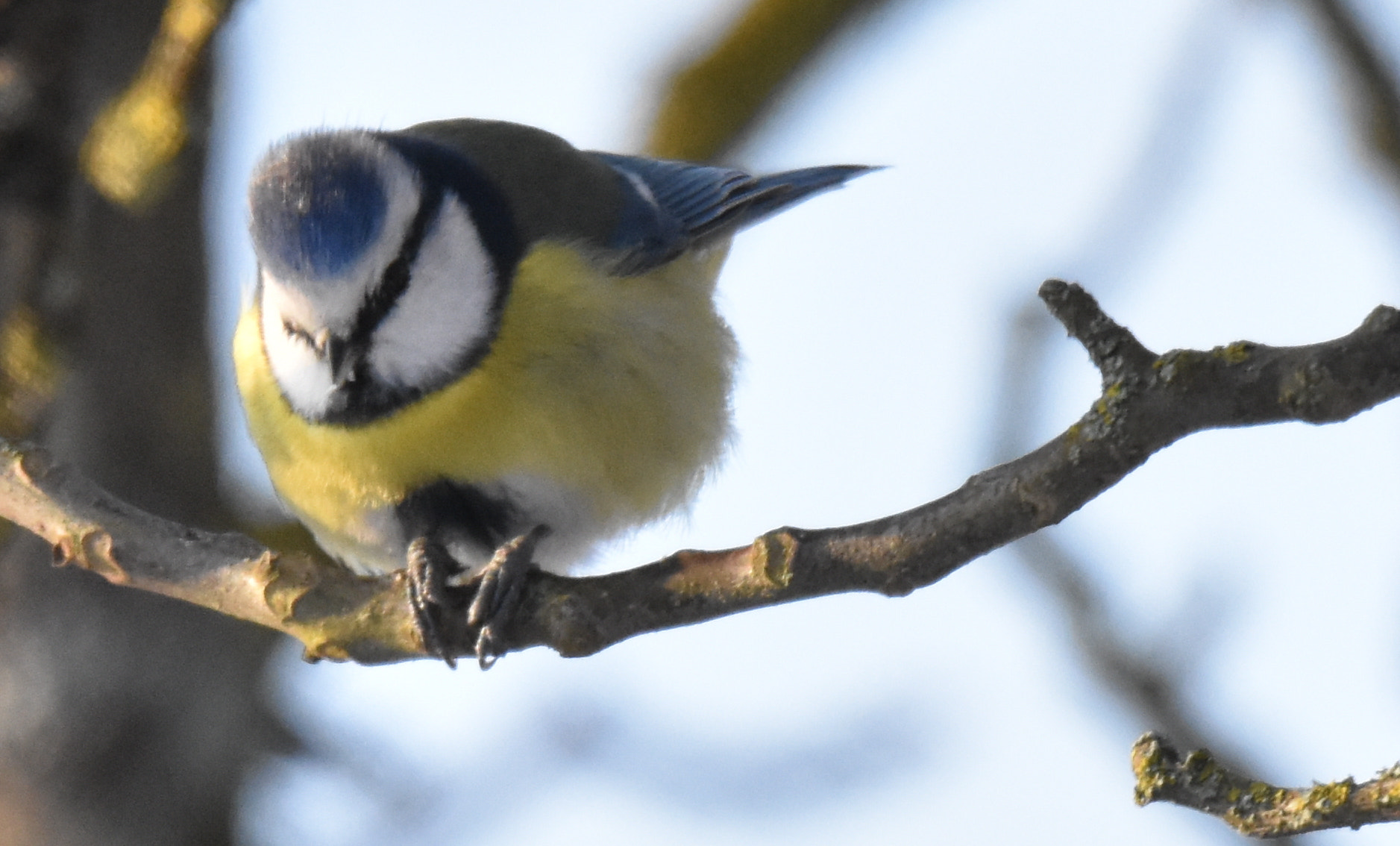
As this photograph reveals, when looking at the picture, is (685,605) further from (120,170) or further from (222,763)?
(222,763)

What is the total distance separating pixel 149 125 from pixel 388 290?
51 cm

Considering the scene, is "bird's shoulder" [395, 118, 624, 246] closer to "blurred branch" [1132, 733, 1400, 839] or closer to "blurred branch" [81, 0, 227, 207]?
"blurred branch" [81, 0, 227, 207]

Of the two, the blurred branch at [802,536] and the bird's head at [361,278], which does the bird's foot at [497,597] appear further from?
the bird's head at [361,278]

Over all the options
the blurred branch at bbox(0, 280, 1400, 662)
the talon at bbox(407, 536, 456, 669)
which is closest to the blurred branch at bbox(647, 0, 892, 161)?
the talon at bbox(407, 536, 456, 669)

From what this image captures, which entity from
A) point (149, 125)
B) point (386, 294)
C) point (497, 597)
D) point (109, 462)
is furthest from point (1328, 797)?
point (109, 462)

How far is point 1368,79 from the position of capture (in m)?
2.10

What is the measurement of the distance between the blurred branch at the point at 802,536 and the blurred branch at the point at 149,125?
708 mm

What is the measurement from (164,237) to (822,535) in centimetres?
185

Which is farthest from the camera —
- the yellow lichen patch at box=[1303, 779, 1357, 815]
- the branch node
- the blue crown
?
the blue crown

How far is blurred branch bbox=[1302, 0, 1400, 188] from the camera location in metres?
2.06

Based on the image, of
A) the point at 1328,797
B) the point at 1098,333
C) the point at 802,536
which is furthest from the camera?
the point at 802,536

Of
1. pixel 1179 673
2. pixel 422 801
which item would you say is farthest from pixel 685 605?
pixel 422 801

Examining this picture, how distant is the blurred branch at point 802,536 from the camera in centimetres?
123

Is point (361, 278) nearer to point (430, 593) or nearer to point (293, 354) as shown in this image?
point (293, 354)
